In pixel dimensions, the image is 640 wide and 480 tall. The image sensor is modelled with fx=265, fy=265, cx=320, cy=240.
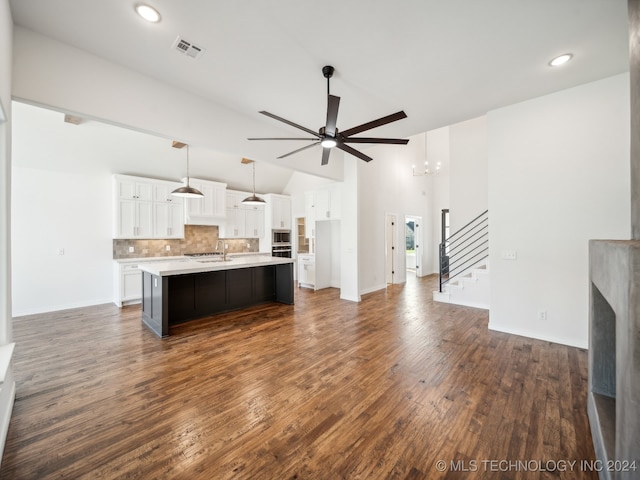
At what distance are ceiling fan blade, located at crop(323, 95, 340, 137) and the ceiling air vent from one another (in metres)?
1.45

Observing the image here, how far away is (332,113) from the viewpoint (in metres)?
2.62

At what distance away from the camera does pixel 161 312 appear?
3793mm

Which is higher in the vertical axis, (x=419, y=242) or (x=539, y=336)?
(x=419, y=242)

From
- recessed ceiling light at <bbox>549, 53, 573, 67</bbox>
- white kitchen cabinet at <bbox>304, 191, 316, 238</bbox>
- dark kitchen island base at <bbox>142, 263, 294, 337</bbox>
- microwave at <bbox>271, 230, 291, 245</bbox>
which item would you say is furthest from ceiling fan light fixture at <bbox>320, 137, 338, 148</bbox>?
microwave at <bbox>271, 230, 291, 245</bbox>

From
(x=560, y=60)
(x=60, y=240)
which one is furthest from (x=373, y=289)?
(x=60, y=240)

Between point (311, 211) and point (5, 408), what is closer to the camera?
point (5, 408)

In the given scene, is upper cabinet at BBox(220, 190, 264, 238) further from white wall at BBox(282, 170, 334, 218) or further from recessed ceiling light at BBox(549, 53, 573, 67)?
recessed ceiling light at BBox(549, 53, 573, 67)

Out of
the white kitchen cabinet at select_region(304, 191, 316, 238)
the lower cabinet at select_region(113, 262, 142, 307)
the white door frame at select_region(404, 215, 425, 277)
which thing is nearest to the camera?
the lower cabinet at select_region(113, 262, 142, 307)

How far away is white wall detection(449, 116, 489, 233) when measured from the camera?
21.3ft

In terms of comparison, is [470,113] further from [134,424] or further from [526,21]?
[134,424]

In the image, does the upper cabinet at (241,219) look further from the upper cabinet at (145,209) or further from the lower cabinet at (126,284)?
the lower cabinet at (126,284)

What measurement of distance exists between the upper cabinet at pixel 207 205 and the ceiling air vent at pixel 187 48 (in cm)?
412

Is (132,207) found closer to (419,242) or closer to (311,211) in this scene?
(311,211)

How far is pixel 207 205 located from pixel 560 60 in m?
7.04
